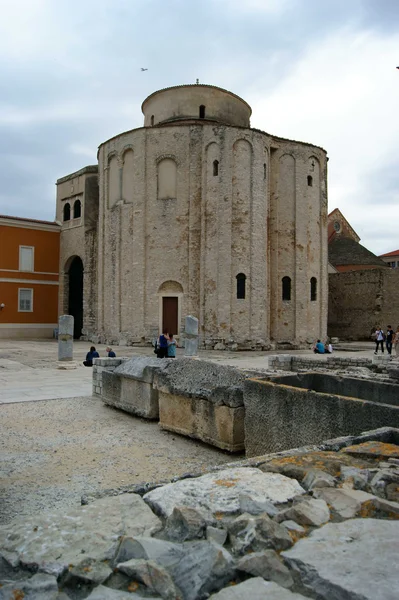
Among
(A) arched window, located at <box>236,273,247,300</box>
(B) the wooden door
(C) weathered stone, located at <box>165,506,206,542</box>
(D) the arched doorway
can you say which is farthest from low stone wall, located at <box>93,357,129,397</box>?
(D) the arched doorway

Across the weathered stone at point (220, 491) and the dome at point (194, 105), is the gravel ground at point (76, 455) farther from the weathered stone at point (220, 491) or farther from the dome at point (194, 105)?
the dome at point (194, 105)

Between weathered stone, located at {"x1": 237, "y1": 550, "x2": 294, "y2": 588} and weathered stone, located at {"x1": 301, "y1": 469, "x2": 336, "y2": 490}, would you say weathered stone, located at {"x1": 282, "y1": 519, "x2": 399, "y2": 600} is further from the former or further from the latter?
weathered stone, located at {"x1": 301, "y1": 469, "x2": 336, "y2": 490}

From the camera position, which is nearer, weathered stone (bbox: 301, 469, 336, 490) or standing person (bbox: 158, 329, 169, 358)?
weathered stone (bbox: 301, 469, 336, 490)

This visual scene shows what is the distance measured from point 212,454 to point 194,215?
20.6 metres

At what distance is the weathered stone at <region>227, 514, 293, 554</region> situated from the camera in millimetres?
2170

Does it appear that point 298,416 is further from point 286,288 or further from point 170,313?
point 286,288

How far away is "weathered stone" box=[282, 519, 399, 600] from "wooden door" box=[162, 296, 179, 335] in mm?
23819

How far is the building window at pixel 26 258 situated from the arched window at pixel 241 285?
1489 cm

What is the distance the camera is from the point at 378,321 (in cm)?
3189

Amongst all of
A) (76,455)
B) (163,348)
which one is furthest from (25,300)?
(76,455)

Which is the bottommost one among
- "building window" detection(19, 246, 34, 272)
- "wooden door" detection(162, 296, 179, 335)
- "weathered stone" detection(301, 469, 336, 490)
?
"weathered stone" detection(301, 469, 336, 490)

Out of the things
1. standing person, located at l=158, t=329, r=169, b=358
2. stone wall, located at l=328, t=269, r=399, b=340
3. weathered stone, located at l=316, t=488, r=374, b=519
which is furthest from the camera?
stone wall, located at l=328, t=269, r=399, b=340

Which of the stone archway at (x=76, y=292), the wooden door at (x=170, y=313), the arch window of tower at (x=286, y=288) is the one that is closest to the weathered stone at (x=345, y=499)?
the wooden door at (x=170, y=313)

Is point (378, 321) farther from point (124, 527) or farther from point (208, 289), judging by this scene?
point (124, 527)
